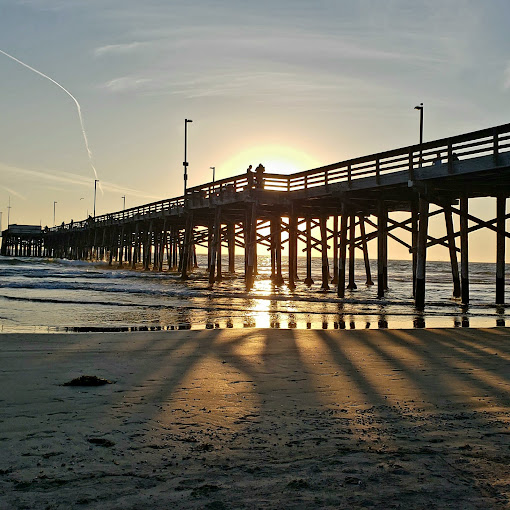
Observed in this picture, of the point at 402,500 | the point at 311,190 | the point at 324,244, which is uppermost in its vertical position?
the point at 311,190

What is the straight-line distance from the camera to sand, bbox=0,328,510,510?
130 inches

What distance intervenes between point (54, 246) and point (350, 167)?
83774 millimetres

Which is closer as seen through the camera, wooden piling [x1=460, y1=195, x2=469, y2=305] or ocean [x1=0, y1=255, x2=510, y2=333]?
ocean [x1=0, y1=255, x2=510, y2=333]

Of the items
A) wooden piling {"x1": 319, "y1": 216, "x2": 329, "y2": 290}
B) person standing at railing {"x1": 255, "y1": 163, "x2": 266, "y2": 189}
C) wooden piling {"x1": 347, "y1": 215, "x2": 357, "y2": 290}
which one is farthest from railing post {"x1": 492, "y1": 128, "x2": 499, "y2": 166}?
wooden piling {"x1": 319, "y1": 216, "x2": 329, "y2": 290}

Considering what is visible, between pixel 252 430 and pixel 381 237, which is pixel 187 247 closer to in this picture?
pixel 381 237

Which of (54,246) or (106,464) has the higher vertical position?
(54,246)

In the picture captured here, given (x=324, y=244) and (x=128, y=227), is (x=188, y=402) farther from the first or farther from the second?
(x=128, y=227)

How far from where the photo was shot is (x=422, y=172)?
1686cm

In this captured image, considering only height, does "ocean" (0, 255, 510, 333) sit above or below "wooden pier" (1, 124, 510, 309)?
below

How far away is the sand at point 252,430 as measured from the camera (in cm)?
330

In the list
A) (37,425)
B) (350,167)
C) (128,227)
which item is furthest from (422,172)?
(128,227)

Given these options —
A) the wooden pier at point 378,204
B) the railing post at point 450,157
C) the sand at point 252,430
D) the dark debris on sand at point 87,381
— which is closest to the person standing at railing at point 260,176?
the wooden pier at point 378,204

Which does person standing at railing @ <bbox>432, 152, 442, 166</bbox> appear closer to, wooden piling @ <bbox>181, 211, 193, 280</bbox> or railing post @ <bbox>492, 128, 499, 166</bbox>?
railing post @ <bbox>492, 128, 499, 166</bbox>

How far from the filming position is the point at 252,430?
14.5 feet
